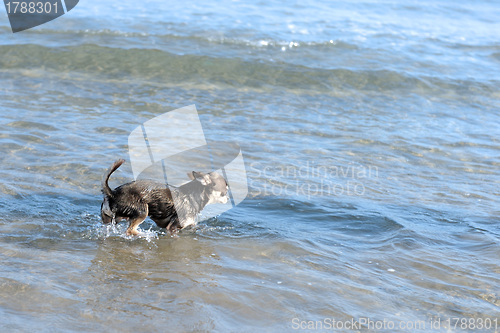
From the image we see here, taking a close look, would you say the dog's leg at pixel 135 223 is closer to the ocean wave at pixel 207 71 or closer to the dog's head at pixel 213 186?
the dog's head at pixel 213 186

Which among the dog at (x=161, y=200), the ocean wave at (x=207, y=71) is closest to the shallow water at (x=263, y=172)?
the ocean wave at (x=207, y=71)

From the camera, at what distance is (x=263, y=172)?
761 centimetres

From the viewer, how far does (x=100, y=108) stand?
9.66 meters

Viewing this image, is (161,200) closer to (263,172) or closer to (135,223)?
(135,223)

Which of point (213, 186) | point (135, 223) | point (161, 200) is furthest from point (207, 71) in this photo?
point (135, 223)

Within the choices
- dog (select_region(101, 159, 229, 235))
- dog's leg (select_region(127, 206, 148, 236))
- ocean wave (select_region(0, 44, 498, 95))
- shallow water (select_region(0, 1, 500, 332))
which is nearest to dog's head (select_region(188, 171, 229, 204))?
dog (select_region(101, 159, 229, 235))

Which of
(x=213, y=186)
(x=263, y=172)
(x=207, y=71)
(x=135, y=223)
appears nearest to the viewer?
(x=135, y=223)

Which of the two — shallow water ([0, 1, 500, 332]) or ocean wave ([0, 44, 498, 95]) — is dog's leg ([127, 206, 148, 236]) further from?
ocean wave ([0, 44, 498, 95])

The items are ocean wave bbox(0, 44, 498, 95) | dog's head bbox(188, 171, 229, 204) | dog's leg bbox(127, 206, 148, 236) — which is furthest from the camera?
ocean wave bbox(0, 44, 498, 95)

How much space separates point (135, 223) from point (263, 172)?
235 cm

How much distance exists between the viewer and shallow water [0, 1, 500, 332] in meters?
4.59

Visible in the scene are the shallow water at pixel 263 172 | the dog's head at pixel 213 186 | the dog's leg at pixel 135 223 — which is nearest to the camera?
the shallow water at pixel 263 172

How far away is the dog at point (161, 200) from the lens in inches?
220

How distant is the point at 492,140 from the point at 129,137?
578 centimetres
